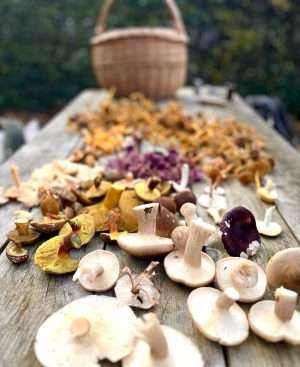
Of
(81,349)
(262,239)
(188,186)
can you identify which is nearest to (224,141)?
(188,186)

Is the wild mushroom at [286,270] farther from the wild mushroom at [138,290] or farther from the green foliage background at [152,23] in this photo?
the green foliage background at [152,23]

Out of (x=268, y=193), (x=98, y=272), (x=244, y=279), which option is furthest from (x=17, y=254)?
(x=268, y=193)

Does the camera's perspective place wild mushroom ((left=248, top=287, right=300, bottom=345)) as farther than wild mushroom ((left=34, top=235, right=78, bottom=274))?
No

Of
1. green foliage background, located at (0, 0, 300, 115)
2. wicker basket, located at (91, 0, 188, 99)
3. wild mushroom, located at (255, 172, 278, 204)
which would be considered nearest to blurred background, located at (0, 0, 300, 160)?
green foliage background, located at (0, 0, 300, 115)

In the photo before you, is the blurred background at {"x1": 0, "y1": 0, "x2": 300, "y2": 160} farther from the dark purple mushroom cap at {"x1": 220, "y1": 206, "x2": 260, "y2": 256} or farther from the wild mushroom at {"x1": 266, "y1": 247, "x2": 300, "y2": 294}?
the wild mushroom at {"x1": 266, "y1": 247, "x2": 300, "y2": 294}

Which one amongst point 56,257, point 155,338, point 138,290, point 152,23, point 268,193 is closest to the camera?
point 155,338

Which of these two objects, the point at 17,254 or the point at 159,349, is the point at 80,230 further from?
the point at 159,349

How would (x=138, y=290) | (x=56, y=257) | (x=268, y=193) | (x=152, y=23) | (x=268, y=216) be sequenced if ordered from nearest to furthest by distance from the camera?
(x=138, y=290), (x=56, y=257), (x=268, y=216), (x=268, y=193), (x=152, y=23)
